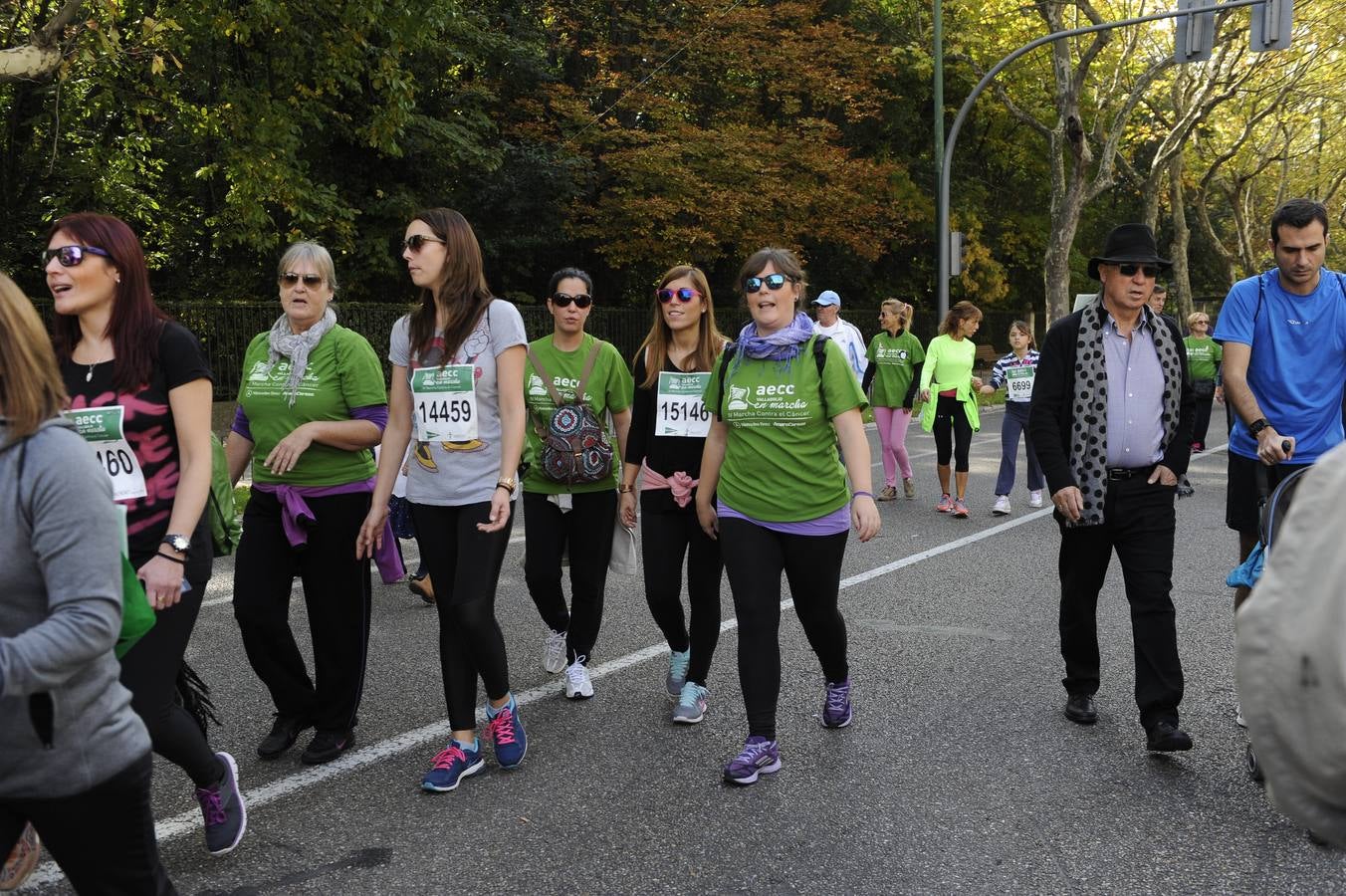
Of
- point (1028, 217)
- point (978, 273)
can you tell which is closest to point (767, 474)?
point (978, 273)

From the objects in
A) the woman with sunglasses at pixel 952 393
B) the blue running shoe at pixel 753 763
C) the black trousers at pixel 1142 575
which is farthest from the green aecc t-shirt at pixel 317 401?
the woman with sunglasses at pixel 952 393

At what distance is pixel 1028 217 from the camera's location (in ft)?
123

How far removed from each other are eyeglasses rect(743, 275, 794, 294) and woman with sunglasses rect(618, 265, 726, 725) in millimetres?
565

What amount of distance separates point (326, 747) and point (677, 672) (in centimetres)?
147

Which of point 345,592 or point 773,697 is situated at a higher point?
point 345,592

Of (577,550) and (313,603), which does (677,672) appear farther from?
(313,603)

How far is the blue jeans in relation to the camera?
1058 centimetres

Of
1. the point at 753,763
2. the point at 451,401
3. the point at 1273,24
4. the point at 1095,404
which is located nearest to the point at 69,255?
the point at 451,401

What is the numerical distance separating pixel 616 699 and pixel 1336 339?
3.13 meters

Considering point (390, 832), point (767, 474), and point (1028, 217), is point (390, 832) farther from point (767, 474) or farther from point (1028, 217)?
point (1028, 217)

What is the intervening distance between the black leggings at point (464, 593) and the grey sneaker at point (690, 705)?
84 cm

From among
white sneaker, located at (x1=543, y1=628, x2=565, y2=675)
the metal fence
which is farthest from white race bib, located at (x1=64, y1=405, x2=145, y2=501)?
the metal fence

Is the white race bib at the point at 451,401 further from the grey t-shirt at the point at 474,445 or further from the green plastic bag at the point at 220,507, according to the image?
the green plastic bag at the point at 220,507

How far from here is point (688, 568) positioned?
494cm
